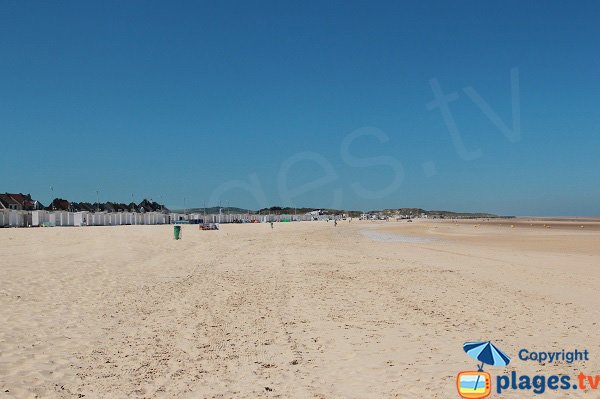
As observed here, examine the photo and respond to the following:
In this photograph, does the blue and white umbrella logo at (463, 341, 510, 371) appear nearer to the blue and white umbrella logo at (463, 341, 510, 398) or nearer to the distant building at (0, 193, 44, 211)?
the blue and white umbrella logo at (463, 341, 510, 398)

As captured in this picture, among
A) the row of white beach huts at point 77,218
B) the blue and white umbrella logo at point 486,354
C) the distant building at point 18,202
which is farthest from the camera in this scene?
the distant building at point 18,202

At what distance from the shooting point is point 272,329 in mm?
8438

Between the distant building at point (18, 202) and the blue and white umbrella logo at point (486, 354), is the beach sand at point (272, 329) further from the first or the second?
the distant building at point (18, 202)

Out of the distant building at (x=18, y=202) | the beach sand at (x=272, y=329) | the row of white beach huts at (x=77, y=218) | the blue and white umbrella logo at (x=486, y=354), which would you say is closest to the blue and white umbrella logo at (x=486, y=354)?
the blue and white umbrella logo at (x=486, y=354)

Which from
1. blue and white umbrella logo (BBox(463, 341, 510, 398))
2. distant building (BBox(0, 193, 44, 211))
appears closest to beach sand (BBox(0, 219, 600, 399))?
blue and white umbrella logo (BBox(463, 341, 510, 398))

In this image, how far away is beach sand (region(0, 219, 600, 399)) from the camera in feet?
19.0

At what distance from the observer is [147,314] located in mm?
9633

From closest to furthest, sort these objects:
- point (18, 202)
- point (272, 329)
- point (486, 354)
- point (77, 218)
Answer: 1. point (486, 354)
2. point (272, 329)
3. point (77, 218)
4. point (18, 202)

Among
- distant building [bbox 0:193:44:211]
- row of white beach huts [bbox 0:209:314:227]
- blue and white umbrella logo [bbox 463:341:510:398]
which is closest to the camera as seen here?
blue and white umbrella logo [bbox 463:341:510:398]

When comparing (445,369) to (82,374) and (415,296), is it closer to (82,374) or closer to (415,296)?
(82,374)

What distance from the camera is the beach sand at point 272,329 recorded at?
19.0 feet

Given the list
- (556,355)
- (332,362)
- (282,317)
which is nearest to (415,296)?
(282,317)

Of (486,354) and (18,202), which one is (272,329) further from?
(18,202)

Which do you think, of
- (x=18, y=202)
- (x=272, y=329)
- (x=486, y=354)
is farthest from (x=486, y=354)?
(x=18, y=202)
